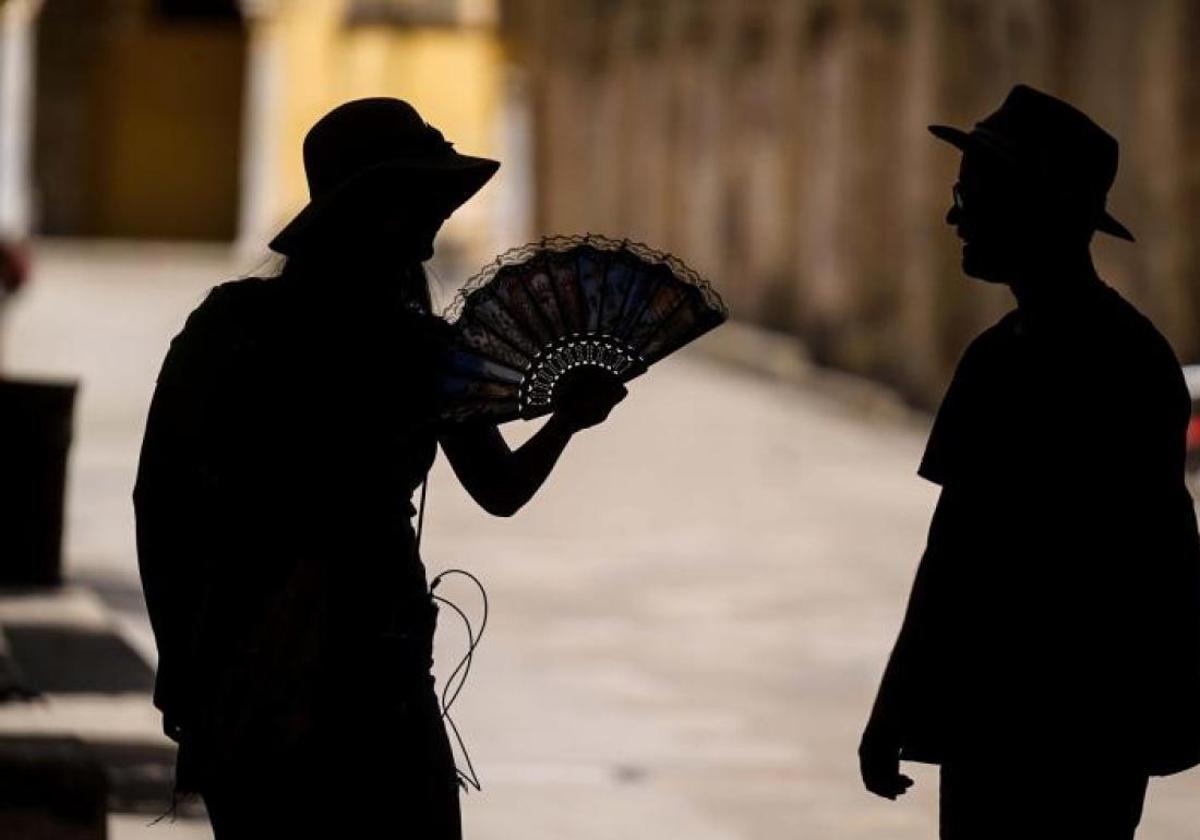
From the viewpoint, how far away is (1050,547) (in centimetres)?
Answer: 475

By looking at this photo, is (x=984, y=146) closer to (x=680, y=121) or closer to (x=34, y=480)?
(x=34, y=480)

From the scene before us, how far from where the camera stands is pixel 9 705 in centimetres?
939

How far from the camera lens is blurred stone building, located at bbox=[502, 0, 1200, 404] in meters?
20.4

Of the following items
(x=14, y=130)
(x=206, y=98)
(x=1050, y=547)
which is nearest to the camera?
(x=1050, y=547)

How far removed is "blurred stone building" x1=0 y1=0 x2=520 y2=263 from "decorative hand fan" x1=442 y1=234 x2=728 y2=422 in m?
36.1

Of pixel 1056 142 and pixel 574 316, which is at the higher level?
pixel 1056 142

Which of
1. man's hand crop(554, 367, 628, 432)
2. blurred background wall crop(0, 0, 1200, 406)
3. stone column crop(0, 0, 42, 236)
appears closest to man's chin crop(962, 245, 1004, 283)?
man's hand crop(554, 367, 628, 432)

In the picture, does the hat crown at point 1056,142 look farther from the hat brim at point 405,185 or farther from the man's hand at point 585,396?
the hat brim at point 405,185

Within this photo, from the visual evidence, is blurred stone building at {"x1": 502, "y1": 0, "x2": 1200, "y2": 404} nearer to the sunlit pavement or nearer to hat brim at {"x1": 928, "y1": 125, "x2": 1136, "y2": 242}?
the sunlit pavement

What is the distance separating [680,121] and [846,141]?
235 inches

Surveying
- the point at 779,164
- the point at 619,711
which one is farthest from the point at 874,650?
the point at 779,164

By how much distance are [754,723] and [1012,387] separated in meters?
5.95

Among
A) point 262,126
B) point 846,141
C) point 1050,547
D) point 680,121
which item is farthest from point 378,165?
point 262,126

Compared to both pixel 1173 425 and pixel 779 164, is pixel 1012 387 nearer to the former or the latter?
pixel 1173 425
